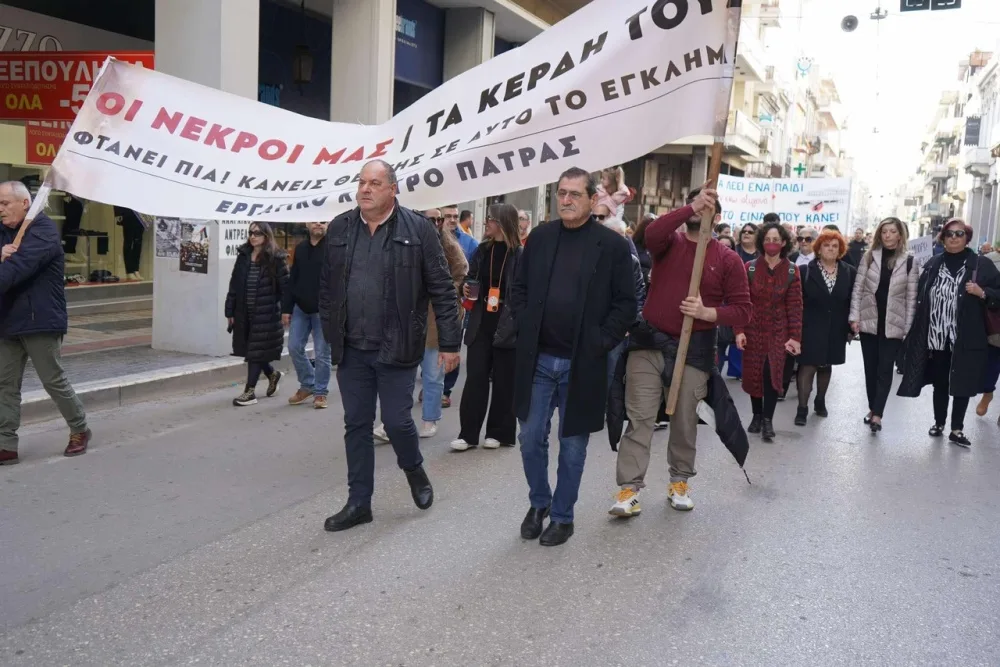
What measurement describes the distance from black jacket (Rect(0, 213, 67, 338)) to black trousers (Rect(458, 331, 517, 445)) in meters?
2.85

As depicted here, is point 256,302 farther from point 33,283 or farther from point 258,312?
point 33,283

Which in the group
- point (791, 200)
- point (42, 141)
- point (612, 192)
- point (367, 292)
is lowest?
point (367, 292)

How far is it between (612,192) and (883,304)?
11.7 ft

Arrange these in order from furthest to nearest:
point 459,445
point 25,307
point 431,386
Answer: point 431,386 < point 459,445 < point 25,307

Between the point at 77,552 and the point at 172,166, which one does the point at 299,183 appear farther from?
the point at 77,552

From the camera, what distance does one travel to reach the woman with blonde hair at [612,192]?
6129 mm

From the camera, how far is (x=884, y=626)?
13.6ft

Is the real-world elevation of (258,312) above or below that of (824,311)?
below

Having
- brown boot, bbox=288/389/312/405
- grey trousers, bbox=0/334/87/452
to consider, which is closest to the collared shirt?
grey trousers, bbox=0/334/87/452

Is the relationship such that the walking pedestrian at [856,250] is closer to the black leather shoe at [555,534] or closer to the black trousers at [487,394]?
the black trousers at [487,394]

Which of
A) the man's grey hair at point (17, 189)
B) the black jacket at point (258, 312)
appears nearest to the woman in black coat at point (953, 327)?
the black jacket at point (258, 312)

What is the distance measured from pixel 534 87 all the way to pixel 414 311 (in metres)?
1.49

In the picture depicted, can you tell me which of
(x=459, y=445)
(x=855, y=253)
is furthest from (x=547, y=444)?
(x=855, y=253)

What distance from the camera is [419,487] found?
5492 mm
